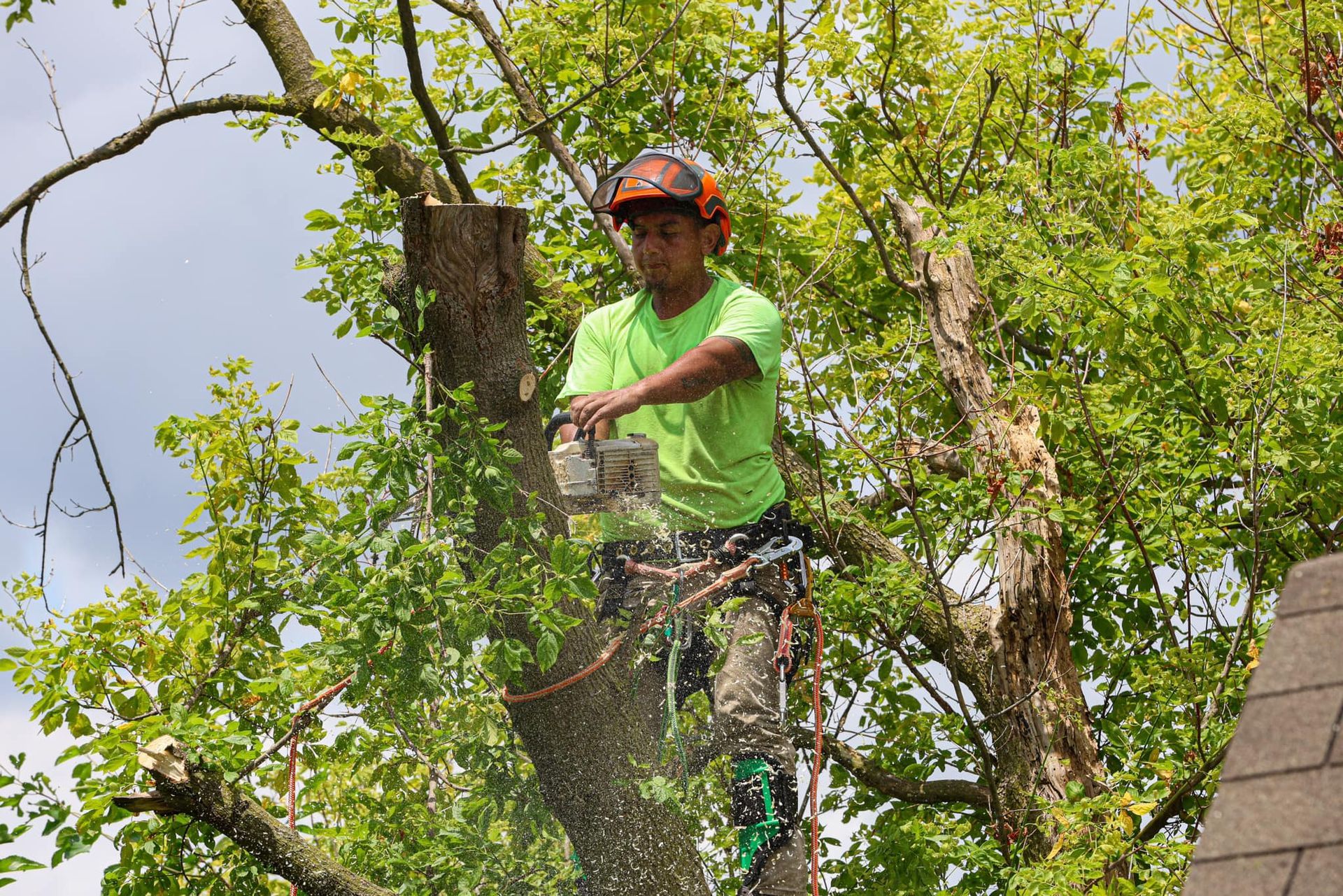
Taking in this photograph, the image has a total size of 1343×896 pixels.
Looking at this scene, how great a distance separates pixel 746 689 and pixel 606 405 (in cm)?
93

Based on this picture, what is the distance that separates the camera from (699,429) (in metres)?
4.27

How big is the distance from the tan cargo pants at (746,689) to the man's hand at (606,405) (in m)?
0.64

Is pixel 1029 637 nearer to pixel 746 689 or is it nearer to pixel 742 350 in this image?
pixel 746 689

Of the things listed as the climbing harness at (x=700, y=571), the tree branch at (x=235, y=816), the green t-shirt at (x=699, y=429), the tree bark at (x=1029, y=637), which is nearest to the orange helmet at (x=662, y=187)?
the green t-shirt at (x=699, y=429)

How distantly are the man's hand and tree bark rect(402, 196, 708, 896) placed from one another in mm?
118

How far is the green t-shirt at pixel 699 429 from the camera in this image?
425 centimetres

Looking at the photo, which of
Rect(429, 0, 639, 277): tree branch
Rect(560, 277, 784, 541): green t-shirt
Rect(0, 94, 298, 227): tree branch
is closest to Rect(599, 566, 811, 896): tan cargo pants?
Rect(560, 277, 784, 541): green t-shirt

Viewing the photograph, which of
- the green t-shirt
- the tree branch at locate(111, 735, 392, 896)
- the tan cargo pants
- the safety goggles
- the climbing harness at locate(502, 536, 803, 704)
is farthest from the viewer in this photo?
the green t-shirt

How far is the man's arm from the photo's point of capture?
12.4ft

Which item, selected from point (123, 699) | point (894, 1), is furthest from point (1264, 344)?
point (123, 699)

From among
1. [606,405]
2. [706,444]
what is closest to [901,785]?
[706,444]

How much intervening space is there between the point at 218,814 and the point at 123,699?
42.5 inches

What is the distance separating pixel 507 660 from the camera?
3.32 metres

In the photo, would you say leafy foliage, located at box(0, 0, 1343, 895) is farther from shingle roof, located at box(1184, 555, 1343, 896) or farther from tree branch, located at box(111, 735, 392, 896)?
shingle roof, located at box(1184, 555, 1343, 896)
